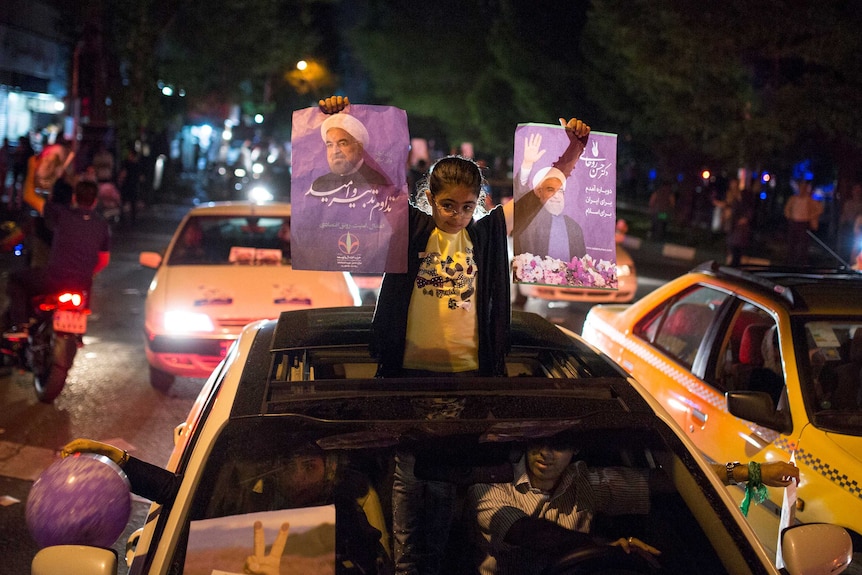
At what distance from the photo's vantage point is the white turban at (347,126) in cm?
333

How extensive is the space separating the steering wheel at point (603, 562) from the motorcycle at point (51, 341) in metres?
5.67

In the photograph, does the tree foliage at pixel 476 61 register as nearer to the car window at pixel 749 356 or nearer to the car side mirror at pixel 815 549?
the car window at pixel 749 356

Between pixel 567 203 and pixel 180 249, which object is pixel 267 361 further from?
pixel 180 249

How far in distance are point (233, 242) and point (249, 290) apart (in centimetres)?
127

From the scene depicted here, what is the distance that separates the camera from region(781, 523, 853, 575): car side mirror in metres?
2.57

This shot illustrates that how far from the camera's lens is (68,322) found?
24.0 ft

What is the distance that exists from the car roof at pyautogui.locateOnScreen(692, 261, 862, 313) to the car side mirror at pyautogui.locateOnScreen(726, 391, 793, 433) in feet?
2.00

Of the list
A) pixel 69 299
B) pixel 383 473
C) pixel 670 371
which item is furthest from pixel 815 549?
pixel 69 299

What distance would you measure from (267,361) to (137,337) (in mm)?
7487

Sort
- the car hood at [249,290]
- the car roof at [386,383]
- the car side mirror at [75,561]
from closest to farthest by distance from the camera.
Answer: the car side mirror at [75,561], the car roof at [386,383], the car hood at [249,290]

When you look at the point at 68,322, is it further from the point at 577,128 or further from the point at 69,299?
the point at 577,128

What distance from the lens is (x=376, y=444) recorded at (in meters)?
2.70

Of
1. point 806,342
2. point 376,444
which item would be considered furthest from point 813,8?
point 376,444

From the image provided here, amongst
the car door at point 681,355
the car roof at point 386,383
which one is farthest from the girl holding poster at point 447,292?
the car door at point 681,355
